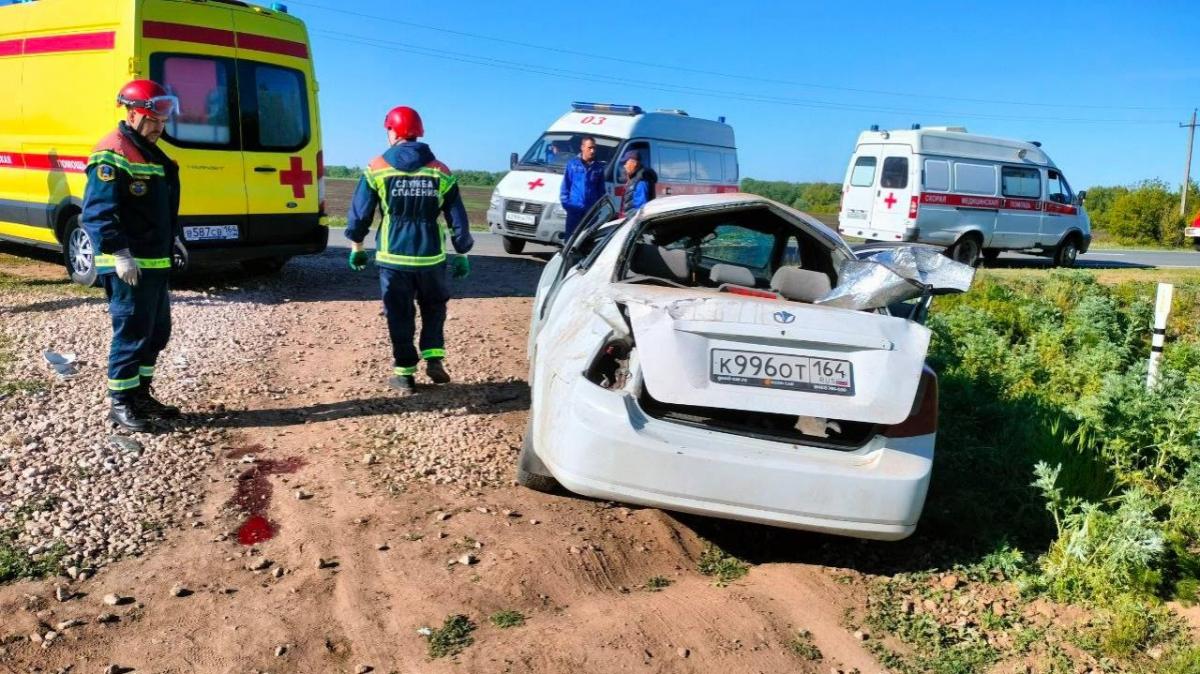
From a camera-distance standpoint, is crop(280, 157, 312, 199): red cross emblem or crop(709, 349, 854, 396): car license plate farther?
crop(280, 157, 312, 199): red cross emblem

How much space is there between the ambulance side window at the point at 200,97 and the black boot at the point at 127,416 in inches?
172

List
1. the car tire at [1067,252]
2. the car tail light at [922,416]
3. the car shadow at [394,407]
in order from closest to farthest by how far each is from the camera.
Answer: the car tail light at [922,416]
the car shadow at [394,407]
the car tire at [1067,252]

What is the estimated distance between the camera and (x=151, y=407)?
5.18 meters

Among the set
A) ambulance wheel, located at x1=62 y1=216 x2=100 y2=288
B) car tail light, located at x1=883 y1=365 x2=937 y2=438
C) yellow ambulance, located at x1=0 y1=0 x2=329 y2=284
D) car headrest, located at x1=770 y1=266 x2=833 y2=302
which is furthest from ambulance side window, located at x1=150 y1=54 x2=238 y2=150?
car tail light, located at x1=883 y1=365 x2=937 y2=438

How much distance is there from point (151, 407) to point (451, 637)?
2966 mm

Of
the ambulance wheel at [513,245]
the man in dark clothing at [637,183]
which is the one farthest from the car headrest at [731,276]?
the ambulance wheel at [513,245]

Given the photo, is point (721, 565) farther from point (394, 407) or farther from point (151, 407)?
point (151, 407)

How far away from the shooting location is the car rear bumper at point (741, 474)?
3340 mm

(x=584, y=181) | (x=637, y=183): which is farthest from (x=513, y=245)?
(x=637, y=183)

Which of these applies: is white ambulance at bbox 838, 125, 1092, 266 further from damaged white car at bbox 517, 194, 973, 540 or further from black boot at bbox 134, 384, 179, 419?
black boot at bbox 134, 384, 179, 419

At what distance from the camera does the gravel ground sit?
3773mm

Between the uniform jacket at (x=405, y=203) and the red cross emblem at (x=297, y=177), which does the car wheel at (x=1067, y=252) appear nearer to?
the red cross emblem at (x=297, y=177)

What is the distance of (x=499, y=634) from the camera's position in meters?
3.15

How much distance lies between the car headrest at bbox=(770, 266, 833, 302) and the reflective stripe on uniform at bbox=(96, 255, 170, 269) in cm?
338
